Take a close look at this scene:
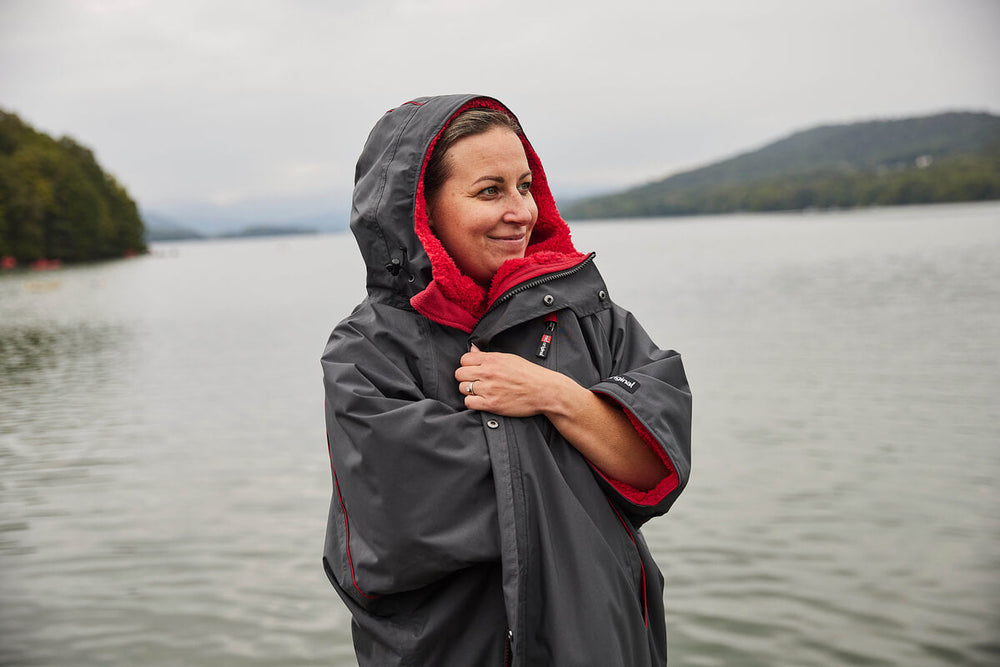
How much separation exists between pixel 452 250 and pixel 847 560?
551 cm

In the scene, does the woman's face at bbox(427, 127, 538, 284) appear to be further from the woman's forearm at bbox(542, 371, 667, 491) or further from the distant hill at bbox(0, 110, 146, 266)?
the distant hill at bbox(0, 110, 146, 266)

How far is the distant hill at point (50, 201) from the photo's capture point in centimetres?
7312

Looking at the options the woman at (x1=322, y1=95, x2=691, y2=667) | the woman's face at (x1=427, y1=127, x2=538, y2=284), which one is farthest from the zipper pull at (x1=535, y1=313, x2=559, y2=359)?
the woman's face at (x1=427, y1=127, x2=538, y2=284)

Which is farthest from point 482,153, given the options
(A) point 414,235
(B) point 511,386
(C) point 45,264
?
(C) point 45,264

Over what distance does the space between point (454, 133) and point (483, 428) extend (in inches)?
31.3

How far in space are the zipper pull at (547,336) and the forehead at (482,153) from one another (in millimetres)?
427

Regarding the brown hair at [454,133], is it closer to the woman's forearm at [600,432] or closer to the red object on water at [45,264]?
the woman's forearm at [600,432]

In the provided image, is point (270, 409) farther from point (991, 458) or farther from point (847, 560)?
point (991, 458)

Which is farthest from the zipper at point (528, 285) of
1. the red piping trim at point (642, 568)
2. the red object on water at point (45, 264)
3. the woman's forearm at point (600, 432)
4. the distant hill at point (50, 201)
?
the distant hill at point (50, 201)

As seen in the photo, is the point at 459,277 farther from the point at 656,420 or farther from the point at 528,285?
the point at 656,420

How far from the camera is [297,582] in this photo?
20.8ft

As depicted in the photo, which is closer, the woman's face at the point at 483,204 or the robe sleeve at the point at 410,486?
the robe sleeve at the point at 410,486

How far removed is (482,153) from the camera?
6.87ft

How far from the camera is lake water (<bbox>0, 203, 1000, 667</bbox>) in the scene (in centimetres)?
537
